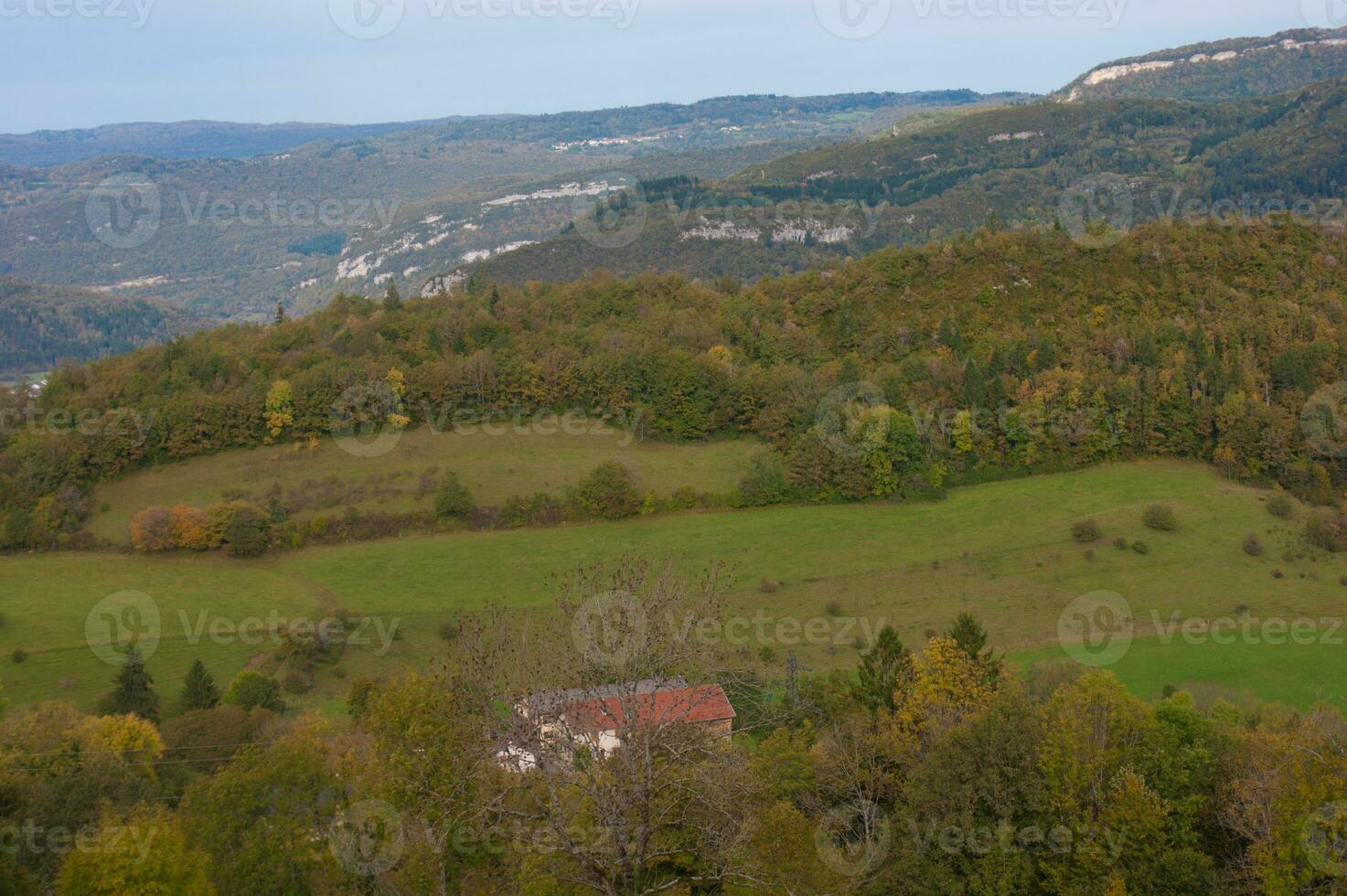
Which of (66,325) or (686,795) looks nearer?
(686,795)

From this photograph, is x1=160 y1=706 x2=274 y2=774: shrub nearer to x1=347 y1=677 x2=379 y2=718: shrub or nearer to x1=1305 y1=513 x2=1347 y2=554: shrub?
x1=347 y1=677 x2=379 y2=718: shrub

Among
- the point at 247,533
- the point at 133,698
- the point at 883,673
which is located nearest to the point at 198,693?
the point at 133,698

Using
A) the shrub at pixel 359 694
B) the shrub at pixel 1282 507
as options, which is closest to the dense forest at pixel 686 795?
the shrub at pixel 359 694

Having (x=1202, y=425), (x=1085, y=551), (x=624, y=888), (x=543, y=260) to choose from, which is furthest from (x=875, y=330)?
(x=543, y=260)

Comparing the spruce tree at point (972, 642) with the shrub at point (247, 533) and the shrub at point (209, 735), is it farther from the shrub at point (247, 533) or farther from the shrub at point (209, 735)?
the shrub at point (247, 533)

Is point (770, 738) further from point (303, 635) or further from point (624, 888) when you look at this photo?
point (303, 635)

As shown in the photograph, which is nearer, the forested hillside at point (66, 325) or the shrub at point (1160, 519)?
the shrub at point (1160, 519)

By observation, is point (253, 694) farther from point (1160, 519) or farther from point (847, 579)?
point (1160, 519)
